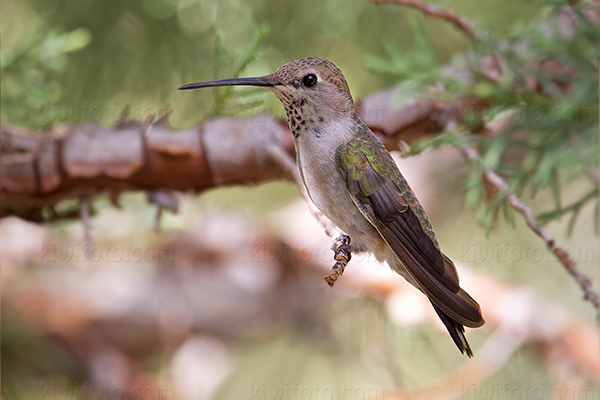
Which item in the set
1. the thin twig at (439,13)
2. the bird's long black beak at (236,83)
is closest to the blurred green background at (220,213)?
the thin twig at (439,13)

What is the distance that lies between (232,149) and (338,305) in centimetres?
133

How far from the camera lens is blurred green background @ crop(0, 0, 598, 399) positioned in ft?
6.81

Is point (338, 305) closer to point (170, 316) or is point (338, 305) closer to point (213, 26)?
point (170, 316)

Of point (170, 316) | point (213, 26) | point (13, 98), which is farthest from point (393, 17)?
point (170, 316)

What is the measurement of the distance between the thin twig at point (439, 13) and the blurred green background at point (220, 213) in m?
0.21

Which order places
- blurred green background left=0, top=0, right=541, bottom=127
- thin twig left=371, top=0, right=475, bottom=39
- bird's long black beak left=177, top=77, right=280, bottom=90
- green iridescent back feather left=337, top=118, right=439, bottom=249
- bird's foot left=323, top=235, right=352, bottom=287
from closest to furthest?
bird's long black beak left=177, top=77, right=280, bottom=90
bird's foot left=323, top=235, right=352, bottom=287
green iridescent back feather left=337, top=118, right=439, bottom=249
thin twig left=371, top=0, right=475, bottom=39
blurred green background left=0, top=0, right=541, bottom=127

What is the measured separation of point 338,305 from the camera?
9.06 ft

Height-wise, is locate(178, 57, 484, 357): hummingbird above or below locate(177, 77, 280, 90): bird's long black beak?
below

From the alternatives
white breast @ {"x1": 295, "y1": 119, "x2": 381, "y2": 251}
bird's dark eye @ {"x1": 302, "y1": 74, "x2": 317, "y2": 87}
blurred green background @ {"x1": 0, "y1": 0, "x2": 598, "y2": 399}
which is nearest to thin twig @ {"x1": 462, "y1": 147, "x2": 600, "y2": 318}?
white breast @ {"x1": 295, "y1": 119, "x2": 381, "y2": 251}

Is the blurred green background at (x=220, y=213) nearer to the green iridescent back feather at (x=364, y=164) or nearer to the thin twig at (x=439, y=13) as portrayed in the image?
the thin twig at (x=439, y=13)

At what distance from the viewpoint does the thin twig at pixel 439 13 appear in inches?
59.2

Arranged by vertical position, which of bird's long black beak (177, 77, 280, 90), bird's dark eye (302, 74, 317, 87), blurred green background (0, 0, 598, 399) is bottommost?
blurred green background (0, 0, 598, 399)

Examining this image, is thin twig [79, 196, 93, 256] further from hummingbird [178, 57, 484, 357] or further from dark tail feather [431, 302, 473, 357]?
dark tail feather [431, 302, 473, 357]

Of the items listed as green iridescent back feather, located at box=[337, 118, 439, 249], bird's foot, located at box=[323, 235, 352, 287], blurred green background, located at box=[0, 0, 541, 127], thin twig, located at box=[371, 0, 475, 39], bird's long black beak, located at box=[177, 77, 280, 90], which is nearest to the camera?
bird's long black beak, located at box=[177, 77, 280, 90]
